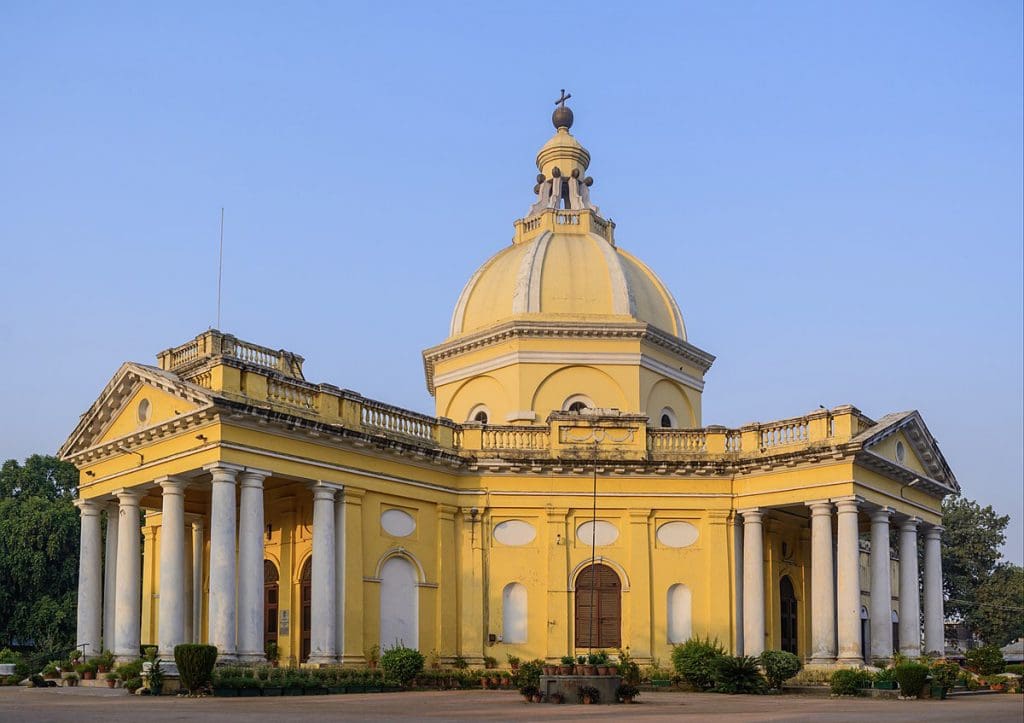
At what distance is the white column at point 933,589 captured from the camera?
3481 centimetres

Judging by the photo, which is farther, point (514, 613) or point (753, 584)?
point (514, 613)

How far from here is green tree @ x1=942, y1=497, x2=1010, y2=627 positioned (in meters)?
60.8

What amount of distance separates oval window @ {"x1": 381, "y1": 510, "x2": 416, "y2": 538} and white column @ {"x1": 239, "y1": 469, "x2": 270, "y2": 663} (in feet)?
13.9

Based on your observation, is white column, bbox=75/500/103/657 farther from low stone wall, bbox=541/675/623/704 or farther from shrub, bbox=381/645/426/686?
low stone wall, bbox=541/675/623/704

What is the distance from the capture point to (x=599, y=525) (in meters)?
31.9

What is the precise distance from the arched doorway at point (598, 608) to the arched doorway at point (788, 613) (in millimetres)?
4984

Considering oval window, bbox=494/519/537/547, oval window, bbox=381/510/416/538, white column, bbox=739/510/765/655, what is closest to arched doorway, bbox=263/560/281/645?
oval window, bbox=381/510/416/538

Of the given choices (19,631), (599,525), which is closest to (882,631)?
(599,525)

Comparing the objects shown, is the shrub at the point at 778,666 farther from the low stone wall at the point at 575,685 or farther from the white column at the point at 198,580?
the white column at the point at 198,580

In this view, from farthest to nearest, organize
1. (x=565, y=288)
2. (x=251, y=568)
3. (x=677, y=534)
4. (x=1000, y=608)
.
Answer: (x=1000, y=608) < (x=565, y=288) < (x=677, y=534) < (x=251, y=568)

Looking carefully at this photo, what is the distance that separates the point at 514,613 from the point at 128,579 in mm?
9712

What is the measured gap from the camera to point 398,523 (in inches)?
1177

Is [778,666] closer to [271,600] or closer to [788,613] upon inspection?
[788,613]

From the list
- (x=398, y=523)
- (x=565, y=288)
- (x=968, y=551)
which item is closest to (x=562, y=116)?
(x=565, y=288)
